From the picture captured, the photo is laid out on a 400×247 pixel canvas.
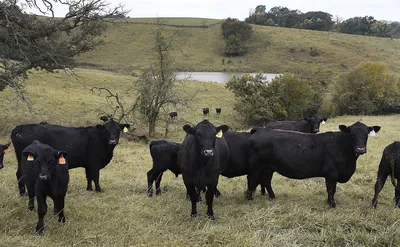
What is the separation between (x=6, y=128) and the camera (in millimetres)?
18422

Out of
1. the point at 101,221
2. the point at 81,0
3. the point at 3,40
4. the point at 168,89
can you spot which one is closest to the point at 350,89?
the point at 168,89

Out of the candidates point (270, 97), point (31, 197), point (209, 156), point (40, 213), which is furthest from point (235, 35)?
point (40, 213)

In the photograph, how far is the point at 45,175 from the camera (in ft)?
18.7

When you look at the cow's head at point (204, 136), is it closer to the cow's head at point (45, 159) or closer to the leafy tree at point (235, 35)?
the cow's head at point (45, 159)

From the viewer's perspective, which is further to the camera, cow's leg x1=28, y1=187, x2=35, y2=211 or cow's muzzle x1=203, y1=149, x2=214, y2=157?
cow's leg x1=28, y1=187, x2=35, y2=211

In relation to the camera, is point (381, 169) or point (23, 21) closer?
point (381, 169)

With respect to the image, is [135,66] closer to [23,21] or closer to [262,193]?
[23,21]

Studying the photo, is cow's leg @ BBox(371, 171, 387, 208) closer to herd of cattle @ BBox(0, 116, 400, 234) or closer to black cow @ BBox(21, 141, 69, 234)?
herd of cattle @ BBox(0, 116, 400, 234)

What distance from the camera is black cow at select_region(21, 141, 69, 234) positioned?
5902mm

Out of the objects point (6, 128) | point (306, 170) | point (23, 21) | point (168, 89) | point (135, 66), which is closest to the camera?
point (306, 170)

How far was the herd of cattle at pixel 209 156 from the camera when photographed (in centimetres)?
630

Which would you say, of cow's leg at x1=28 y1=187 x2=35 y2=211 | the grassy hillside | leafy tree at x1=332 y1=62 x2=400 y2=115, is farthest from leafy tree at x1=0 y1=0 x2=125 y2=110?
the grassy hillside

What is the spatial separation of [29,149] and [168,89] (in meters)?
15.0

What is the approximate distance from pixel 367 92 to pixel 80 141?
3686 centimetres
